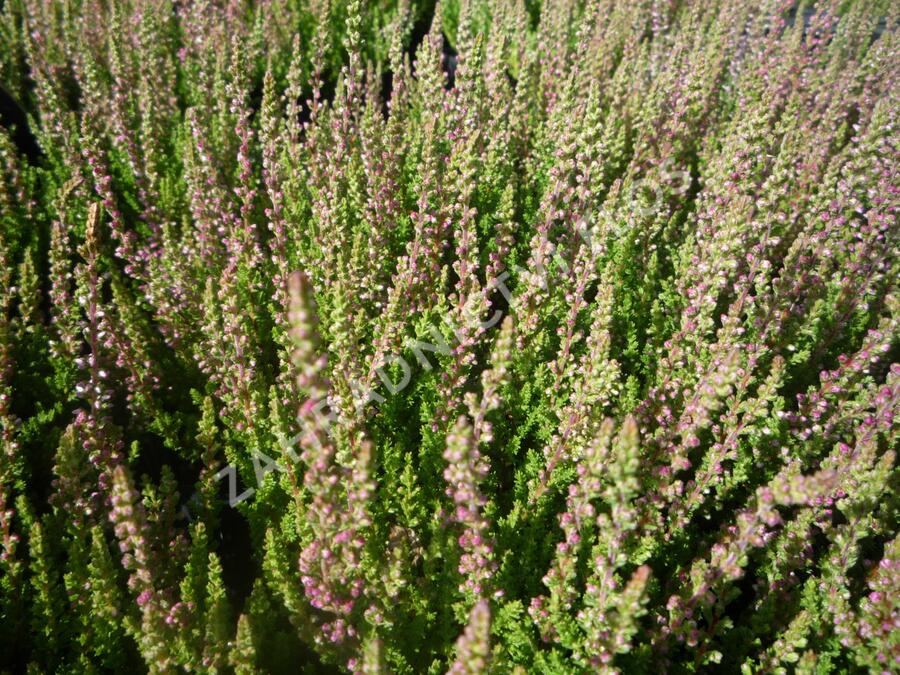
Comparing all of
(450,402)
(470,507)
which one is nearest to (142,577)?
(470,507)

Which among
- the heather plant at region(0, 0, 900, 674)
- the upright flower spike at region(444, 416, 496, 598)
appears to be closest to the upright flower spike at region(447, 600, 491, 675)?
the heather plant at region(0, 0, 900, 674)

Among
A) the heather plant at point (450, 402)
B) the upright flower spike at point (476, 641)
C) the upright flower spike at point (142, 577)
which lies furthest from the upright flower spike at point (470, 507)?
the upright flower spike at point (142, 577)

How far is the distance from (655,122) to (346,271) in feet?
9.22

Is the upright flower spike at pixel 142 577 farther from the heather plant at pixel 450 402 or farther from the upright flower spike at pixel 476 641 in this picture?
the upright flower spike at pixel 476 641

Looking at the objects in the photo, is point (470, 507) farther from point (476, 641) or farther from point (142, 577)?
point (142, 577)

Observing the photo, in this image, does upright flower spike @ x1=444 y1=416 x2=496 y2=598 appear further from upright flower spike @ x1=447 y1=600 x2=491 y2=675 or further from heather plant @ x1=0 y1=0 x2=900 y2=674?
upright flower spike @ x1=447 y1=600 x2=491 y2=675

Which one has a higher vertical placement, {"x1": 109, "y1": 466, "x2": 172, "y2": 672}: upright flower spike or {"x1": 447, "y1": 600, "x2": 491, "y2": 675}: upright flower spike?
{"x1": 109, "y1": 466, "x2": 172, "y2": 672}: upright flower spike

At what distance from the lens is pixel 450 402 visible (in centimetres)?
283

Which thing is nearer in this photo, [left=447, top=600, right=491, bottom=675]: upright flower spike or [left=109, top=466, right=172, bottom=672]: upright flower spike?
[left=447, top=600, right=491, bottom=675]: upright flower spike

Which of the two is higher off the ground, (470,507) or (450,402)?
(450,402)

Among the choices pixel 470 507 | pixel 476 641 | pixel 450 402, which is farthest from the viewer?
pixel 450 402

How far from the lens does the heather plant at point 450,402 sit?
211cm

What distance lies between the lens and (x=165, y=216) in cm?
402

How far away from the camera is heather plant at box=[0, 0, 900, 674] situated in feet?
6.91
